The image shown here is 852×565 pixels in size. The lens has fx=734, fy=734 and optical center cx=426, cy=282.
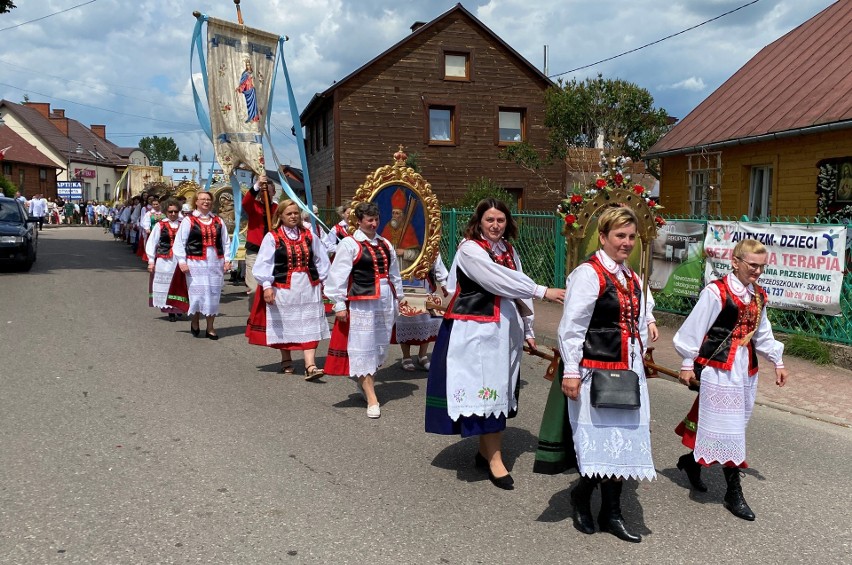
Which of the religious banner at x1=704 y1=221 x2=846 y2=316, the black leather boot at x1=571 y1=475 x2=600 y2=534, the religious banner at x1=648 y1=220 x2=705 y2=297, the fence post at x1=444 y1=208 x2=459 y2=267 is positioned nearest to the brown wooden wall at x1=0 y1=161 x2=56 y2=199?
the fence post at x1=444 y1=208 x2=459 y2=267

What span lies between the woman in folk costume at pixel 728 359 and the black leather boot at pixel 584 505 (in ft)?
2.64

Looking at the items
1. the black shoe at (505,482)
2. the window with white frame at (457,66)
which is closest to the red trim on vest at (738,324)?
the black shoe at (505,482)

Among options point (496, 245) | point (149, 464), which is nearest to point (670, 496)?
point (496, 245)

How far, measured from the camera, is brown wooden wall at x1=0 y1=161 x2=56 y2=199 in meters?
52.6

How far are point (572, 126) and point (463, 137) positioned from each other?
5591 millimetres

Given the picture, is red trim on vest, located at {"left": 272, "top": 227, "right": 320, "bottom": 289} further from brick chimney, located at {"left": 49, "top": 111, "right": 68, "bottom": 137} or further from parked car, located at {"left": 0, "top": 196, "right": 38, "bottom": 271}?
brick chimney, located at {"left": 49, "top": 111, "right": 68, "bottom": 137}

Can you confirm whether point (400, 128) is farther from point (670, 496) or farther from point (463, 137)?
point (670, 496)

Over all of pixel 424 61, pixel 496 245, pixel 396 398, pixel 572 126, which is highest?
pixel 424 61

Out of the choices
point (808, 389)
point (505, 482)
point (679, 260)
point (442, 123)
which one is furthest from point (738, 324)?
point (442, 123)

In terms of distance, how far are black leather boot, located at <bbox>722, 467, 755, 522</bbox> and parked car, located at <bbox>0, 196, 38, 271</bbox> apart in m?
16.6

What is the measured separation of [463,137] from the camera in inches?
1126

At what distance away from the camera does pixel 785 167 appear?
13.7 metres

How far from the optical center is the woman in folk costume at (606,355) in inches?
149

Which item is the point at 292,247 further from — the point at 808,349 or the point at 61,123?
the point at 61,123
